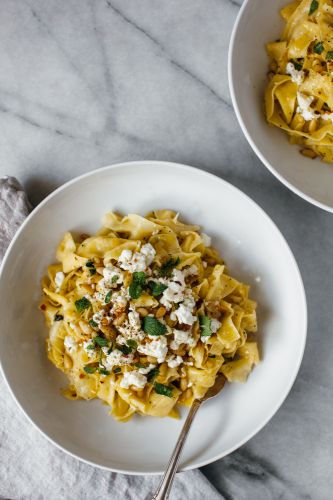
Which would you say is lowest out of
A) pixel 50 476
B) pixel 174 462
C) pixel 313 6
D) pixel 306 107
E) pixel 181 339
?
pixel 50 476

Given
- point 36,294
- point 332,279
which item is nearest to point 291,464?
point 332,279

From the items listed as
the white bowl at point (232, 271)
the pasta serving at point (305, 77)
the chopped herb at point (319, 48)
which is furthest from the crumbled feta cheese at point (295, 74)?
the white bowl at point (232, 271)

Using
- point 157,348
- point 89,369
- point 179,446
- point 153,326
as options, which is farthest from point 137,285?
point 179,446

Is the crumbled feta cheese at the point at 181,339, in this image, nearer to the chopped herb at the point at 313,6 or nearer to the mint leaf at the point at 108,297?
the mint leaf at the point at 108,297

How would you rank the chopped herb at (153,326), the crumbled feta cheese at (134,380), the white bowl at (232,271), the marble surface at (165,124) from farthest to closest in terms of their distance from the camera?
the marble surface at (165,124) → the white bowl at (232,271) → the crumbled feta cheese at (134,380) → the chopped herb at (153,326)

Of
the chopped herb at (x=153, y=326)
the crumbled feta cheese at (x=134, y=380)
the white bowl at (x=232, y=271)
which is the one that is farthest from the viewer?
the white bowl at (x=232, y=271)

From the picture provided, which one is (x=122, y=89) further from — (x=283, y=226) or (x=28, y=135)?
(x=283, y=226)

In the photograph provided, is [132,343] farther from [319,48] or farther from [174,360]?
[319,48]
